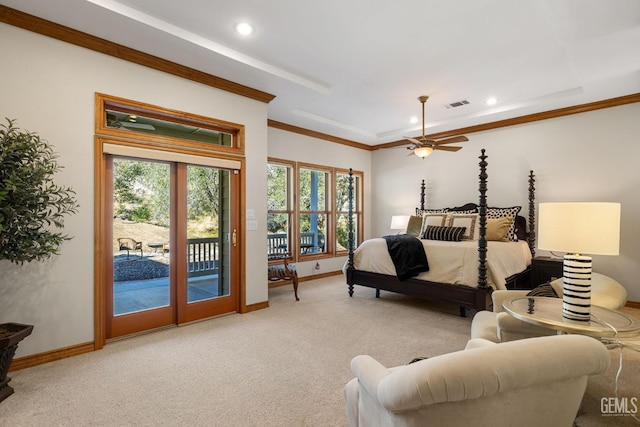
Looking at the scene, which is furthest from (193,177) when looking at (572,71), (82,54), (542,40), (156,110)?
(572,71)

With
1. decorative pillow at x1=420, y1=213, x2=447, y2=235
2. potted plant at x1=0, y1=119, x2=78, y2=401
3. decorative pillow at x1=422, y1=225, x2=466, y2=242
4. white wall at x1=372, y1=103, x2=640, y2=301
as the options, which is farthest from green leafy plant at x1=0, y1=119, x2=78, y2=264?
white wall at x1=372, y1=103, x2=640, y2=301

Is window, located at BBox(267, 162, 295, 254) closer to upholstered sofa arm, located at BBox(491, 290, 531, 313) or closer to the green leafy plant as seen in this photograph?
the green leafy plant

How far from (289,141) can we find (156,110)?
9.03 ft

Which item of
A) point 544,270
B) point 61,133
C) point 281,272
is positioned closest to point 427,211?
point 544,270

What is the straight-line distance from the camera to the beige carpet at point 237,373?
2.01 m

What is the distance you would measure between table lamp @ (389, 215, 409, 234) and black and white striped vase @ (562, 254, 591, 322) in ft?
14.4

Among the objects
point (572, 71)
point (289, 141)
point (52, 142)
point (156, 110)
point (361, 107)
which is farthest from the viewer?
point (289, 141)

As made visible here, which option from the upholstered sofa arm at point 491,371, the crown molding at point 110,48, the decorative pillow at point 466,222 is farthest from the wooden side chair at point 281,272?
A: the upholstered sofa arm at point 491,371

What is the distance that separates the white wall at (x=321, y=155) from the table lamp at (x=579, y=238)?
4.46m

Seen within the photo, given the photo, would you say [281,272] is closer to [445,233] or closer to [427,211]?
[445,233]

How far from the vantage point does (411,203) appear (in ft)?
22.1

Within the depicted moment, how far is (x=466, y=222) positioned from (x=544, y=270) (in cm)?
123

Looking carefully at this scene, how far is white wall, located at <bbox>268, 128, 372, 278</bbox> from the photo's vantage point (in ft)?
18.8

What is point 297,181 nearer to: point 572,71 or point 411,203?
point 411,203
